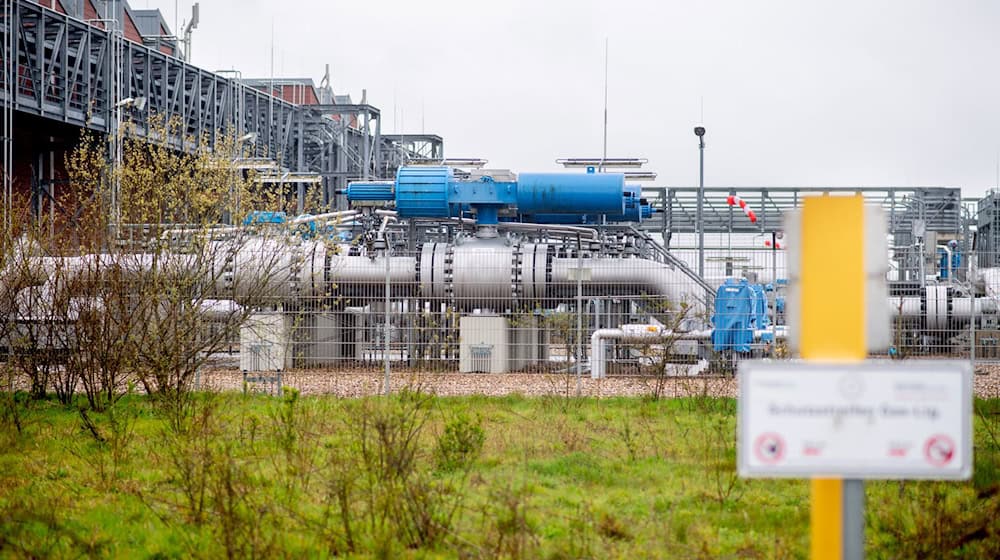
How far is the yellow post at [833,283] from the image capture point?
139 inches

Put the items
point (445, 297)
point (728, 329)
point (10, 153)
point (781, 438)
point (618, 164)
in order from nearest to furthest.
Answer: point (781, 438) → point (728, 329) → point (445, 297) → point (618, 164) → point (10, 153)

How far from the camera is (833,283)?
3529 millimetres

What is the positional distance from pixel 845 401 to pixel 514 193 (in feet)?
58.7

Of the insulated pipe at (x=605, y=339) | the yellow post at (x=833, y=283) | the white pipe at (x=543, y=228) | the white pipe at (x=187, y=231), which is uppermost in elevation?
the white pipe at (x=543, y=228)

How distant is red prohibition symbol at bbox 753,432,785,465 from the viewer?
11.0ft

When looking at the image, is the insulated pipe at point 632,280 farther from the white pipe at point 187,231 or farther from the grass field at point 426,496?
the grass field at point 426,496

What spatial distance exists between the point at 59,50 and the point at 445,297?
60.9ft

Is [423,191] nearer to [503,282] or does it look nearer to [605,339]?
[503,282]

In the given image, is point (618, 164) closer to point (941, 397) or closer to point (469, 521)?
point (469, 521)

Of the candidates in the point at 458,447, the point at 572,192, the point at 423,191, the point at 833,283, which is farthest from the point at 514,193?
the point at 833,283

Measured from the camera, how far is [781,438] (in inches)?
133

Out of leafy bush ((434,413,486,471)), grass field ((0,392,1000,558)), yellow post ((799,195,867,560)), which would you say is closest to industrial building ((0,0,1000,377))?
grass field ((0,392,1000,558))

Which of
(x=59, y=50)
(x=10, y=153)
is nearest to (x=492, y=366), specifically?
(x=10, y=153)

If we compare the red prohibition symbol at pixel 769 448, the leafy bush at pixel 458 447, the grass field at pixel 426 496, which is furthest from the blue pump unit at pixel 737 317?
the red prohibition symbol at pixel 769 448
